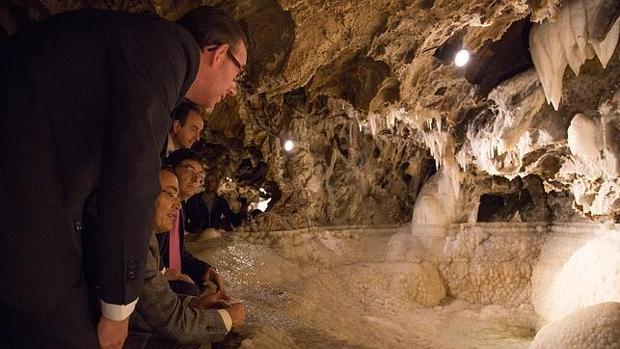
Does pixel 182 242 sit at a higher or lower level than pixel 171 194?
lower

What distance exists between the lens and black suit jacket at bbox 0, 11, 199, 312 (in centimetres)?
116

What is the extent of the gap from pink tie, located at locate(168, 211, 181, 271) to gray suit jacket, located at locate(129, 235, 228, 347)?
94cm

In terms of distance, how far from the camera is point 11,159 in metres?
1.15

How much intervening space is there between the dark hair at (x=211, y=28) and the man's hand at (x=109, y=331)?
40.0 inches

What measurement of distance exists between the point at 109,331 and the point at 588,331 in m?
4.34

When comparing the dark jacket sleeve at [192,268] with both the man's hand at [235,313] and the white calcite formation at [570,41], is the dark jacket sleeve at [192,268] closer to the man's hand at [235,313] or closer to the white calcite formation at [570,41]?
the man's hand at [235,313]

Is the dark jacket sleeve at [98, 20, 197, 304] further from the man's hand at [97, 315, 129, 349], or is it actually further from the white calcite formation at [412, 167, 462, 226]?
the white calcite formation at [412, 167, 462, 226]

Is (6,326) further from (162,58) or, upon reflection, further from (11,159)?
(162,58)

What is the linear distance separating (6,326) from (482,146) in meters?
8.52

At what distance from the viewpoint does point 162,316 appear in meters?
1.73

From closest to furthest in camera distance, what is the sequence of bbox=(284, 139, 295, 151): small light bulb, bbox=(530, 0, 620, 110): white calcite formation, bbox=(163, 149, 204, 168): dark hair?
bbox=(163, 149, 204, 168): dark hair → bbox=(530, 0, 620, 110): white calcite formation → bbox=(284, 139, 295, 151): small light bulb

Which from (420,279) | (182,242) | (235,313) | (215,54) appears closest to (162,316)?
(235,313)

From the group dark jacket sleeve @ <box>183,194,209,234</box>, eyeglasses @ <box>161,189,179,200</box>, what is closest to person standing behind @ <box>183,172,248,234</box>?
dark jacket sleeve @ <box>183,194,209,234</box>

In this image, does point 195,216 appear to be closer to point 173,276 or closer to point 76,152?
point 173,276
